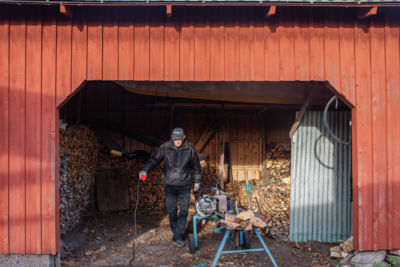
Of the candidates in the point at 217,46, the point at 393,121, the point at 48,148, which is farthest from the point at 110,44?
the point at 393,121

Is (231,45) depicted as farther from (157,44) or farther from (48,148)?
(48,148)

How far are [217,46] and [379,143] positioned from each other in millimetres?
2788

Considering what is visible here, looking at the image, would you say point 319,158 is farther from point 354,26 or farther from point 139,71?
point 139,71

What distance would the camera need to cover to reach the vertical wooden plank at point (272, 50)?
4770 mm

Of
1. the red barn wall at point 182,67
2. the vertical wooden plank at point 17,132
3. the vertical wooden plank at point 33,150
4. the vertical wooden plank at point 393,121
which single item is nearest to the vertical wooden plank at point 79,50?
the red barn wall at point 182,67

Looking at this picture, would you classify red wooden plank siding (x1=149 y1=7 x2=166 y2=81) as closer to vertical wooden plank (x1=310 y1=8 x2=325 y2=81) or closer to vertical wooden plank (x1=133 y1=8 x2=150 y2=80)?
vertical wooden plank (x1=133 y1=8 x2=150 y2=80)

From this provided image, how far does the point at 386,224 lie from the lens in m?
4.77

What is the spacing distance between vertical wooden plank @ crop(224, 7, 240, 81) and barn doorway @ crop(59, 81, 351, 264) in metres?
1.57

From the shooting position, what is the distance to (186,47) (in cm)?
476

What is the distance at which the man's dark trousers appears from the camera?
584cm

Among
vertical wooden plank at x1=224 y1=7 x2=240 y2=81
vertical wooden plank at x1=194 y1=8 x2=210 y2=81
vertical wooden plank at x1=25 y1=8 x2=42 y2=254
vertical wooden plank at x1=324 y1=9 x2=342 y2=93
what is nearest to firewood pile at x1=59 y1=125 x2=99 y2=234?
vertical wooden plank at x1=25 y1=8 x2=42 y2=254

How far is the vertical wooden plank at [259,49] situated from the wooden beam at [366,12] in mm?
1395

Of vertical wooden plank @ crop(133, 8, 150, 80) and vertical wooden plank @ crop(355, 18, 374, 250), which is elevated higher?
vertical wooden plank @ crop(133, 8, 150, 80)

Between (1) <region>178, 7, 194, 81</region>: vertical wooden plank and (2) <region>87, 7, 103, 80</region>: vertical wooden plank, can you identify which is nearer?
(2) <region>87, 7, 103, 80</region>: vertical wooden plank
